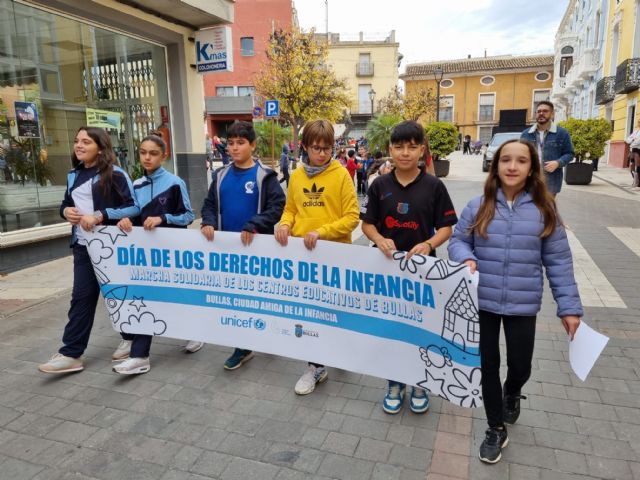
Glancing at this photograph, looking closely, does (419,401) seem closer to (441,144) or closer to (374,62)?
(441,144)

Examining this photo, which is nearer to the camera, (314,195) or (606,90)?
(314,195)

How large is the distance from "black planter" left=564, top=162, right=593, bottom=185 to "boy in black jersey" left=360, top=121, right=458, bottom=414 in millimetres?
14562

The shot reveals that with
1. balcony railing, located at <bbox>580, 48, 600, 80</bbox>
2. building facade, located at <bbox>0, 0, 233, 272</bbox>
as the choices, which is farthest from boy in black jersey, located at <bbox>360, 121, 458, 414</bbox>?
balcony railing, located at <bbox>580, 48, 600, 80</bbox>

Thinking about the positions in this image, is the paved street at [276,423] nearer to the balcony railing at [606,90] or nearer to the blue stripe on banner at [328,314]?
the blue stripe on banner at [328,314]

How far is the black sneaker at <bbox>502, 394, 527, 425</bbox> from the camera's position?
2.86 metres

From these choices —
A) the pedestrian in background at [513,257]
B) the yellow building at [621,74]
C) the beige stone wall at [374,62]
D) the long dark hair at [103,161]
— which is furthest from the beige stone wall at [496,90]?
the pedestrian in background at [513,257]

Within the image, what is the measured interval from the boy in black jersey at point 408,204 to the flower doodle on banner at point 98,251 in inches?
78.9

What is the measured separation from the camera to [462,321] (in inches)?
102

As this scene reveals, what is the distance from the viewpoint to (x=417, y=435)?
2828 mm

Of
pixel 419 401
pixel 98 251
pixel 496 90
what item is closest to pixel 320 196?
pixel 419 401

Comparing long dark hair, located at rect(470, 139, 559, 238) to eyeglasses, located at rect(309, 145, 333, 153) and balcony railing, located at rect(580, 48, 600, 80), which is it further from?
balcony railing, located at rect(580, 48, 600, 80)

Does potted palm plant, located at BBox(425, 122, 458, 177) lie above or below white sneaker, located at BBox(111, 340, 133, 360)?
above

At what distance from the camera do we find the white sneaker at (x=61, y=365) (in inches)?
141

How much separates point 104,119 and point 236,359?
668 centimetres
